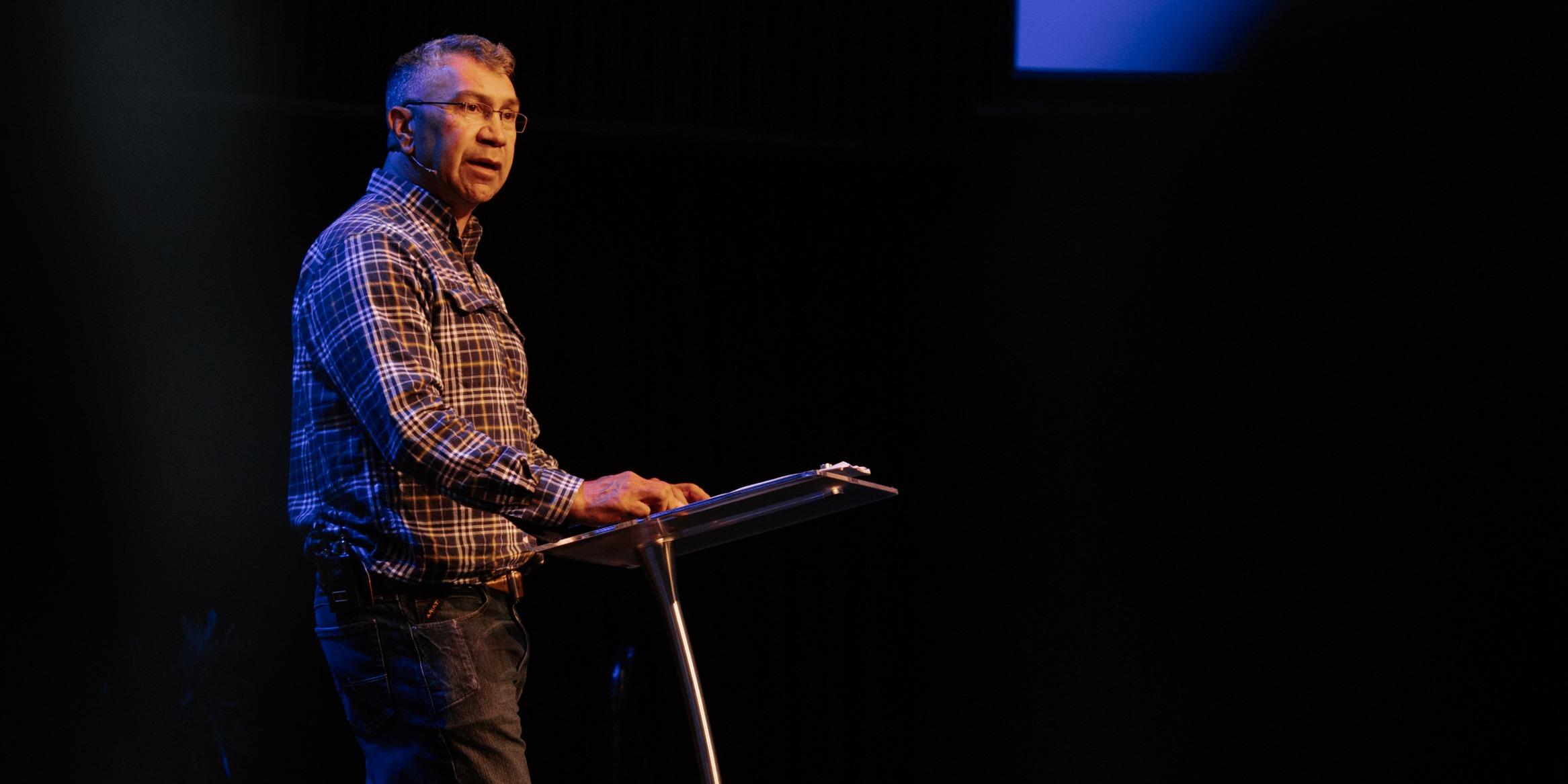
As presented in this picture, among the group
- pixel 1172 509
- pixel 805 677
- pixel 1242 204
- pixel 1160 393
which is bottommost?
pixel 805 677

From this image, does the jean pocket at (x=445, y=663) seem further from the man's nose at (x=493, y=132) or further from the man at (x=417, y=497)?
the man's nose at (x=493, y=132)

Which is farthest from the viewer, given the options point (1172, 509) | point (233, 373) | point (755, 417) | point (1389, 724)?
point (755, 417)

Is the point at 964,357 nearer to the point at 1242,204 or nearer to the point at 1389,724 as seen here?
the point at 1242,204

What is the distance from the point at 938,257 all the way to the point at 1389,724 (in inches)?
64.9

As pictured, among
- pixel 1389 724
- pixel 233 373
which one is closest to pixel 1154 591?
pixel 1389 724

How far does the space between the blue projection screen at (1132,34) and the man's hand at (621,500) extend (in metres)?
1.94

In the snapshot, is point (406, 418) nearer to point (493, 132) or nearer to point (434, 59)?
point (493, 132)

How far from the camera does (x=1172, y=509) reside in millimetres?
2705

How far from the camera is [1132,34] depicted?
290 cm

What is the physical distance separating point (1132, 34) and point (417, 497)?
2.24m

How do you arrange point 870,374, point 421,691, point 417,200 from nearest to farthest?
point 421,691
point 417,200
point 870,374

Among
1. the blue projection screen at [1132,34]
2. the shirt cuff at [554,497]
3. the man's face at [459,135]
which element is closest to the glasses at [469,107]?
the man's face at [459,135]

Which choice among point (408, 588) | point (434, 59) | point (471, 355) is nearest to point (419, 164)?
point (434, 59)

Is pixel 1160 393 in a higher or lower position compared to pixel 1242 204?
lower
